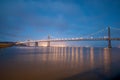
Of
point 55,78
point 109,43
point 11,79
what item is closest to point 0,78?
point 11,79

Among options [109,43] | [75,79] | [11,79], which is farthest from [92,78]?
[109,43]

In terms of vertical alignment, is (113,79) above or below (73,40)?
below

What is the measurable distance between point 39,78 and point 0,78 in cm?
158

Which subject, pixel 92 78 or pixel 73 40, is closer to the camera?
pixel 92 78

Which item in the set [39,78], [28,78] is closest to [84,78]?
[39,78]

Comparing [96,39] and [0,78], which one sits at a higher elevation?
[96,39]

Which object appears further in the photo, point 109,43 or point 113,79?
→ point 109,43

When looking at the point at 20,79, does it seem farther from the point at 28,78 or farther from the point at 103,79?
the point at 103,79

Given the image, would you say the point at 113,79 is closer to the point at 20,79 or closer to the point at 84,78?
the point at 84,78

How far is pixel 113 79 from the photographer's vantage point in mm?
5637

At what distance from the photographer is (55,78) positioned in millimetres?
5809

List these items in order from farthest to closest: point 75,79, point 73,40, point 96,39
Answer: point 73,40 < point 96,39 < point 75,79

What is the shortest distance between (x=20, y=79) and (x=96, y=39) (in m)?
33.1

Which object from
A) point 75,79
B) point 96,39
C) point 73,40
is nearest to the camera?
point 75,79
